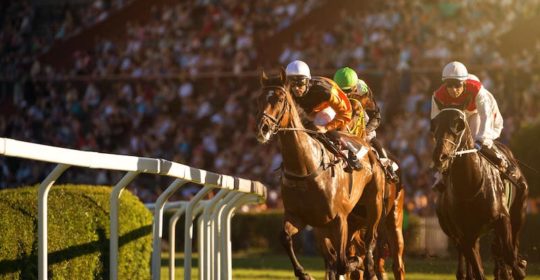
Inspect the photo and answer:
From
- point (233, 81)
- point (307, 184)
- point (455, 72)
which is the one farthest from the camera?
point (233, 81)

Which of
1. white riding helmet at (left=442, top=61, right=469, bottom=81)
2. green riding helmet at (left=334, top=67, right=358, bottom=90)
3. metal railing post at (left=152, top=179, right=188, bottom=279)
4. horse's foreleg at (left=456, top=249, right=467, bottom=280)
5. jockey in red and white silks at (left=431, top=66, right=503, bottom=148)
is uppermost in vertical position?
green riding helmet at (left=334, top=67, right=358, bottom=90)

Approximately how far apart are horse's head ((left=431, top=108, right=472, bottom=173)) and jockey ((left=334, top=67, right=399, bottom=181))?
0.95m

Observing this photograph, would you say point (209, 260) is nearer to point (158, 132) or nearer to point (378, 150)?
point (378, 150)

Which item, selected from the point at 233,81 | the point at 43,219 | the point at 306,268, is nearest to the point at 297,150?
the point at 43,219

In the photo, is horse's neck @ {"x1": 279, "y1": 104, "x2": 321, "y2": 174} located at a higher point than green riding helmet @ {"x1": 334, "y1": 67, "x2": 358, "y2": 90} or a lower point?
lower

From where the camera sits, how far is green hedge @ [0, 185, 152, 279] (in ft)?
18.0

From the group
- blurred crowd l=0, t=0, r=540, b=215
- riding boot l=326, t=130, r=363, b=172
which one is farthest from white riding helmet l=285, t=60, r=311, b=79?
blurred crowd l=0, t=0, r=540, b=215

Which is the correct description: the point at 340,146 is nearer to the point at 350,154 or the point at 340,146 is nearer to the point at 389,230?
the point at 350,154

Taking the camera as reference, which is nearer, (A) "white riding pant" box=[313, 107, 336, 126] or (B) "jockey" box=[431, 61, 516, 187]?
(A) "white riding pant" box=[313, 107, 336, 126]

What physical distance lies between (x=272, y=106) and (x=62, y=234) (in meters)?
2.00

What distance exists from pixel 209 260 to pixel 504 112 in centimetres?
1193

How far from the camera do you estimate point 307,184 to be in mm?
8086

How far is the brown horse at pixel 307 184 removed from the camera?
25.4 feet

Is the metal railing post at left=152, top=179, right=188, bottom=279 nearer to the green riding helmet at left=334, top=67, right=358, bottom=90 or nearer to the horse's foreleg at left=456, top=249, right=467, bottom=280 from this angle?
the horse's foreleg at left=456, top=249, right=467, bottom=280
